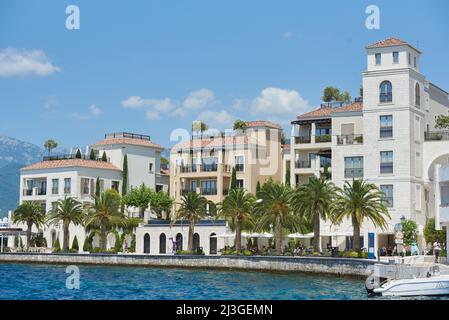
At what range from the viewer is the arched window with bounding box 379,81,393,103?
71938mm

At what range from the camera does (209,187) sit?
9356cm

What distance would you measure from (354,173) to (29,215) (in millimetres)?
37678

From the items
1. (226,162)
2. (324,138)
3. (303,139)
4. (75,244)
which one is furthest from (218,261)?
(226,162)

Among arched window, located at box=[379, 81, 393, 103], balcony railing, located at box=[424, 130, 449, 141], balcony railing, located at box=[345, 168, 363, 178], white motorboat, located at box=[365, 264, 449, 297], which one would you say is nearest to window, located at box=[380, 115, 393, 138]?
arched window, located at box=[379, 81, 393, 103]

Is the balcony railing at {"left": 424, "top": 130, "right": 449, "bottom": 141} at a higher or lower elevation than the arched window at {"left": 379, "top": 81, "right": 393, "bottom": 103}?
lower

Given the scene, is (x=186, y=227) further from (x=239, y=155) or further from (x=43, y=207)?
(x=43, y=207)

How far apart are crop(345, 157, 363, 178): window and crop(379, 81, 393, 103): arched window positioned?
6.00 metres

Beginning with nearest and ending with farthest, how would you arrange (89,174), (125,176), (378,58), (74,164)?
(378,58)
(74,164)
(89,174)
(125,176)

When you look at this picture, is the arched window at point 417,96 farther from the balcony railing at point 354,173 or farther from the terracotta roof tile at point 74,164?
the terracotta roof tile at point 74,164

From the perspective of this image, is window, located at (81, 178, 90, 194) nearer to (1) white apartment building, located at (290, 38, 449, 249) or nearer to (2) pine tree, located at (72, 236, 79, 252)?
(2) pine tree, located at (72, 236, 79, 252)

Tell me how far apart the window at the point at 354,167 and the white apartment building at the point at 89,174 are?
96.2 feet

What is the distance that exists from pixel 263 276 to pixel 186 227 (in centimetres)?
2678

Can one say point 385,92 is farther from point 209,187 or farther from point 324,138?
point 209,187
